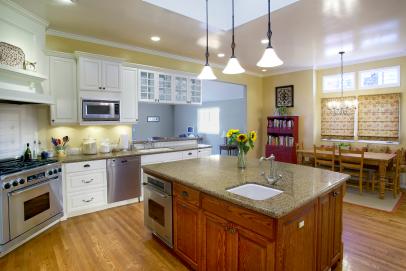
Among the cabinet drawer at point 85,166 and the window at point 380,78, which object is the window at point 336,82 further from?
the cabinet drawer at point 85,166

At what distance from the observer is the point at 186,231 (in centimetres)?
224

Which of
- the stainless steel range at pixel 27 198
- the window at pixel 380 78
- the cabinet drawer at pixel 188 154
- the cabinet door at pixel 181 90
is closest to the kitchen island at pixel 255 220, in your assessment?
the stainless steel range at pixel 27 198

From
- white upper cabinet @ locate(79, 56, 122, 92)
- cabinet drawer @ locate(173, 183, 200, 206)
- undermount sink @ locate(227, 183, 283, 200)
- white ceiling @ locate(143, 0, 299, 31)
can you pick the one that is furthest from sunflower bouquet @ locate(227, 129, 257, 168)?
white upper cabinet @ locate(79, 56, 122, 92)

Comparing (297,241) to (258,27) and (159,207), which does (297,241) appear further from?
(258,27)

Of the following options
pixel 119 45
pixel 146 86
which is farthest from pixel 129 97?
pixel 119 45

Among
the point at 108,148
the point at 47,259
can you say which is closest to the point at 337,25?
the point at 108,148

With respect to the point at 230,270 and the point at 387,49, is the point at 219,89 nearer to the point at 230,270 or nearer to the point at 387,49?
the point at 387,49

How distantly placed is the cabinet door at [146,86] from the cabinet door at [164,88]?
0.13 meters

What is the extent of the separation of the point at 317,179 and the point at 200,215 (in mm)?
1129

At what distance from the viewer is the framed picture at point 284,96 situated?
641 cm

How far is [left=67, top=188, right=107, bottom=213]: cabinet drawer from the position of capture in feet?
11.2

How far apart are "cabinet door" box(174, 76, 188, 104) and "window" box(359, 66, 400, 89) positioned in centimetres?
413

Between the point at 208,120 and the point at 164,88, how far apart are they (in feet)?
13.5

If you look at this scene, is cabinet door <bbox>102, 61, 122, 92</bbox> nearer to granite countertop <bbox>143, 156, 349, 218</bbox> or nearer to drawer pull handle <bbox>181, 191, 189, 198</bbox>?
granite countertop <bbox>143, 156, 349, 218</bbox>
